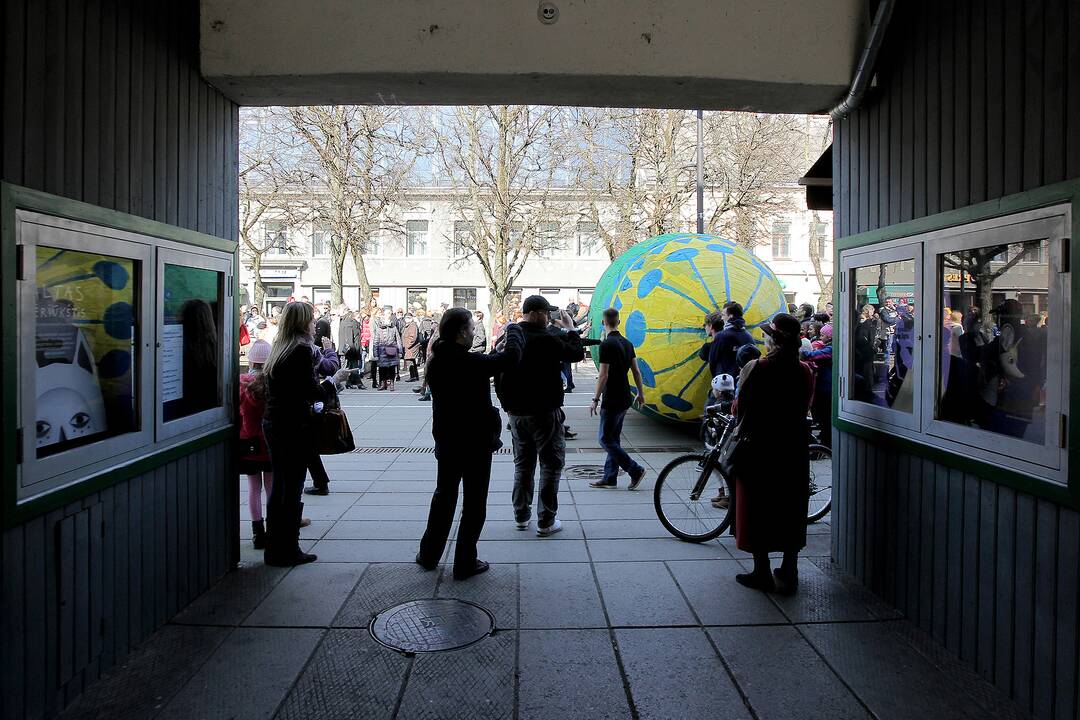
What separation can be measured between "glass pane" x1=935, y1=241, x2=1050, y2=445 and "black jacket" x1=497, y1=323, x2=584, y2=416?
106 inches

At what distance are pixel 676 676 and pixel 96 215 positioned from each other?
3.55 metres

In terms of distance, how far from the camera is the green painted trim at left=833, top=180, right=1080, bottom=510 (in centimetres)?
307

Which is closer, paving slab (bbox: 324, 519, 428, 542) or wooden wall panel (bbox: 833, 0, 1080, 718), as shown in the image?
wooden wall panel (bbox: 833, 0, 1080, 718)

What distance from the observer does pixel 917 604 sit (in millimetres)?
4293

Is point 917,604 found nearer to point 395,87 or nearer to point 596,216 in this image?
point 395,87

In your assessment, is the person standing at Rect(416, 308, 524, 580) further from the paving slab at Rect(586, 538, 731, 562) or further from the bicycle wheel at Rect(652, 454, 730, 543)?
the bicycle wheel at Rect(652, 454, 730, 543)

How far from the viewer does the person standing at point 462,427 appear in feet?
16.6

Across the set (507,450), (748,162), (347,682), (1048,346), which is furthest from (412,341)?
(1048,346)

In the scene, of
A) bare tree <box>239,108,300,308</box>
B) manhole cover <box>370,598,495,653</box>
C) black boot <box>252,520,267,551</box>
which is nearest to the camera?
manhole cover <box>370,598,495,653</box>

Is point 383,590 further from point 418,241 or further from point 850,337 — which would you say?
point 418,241

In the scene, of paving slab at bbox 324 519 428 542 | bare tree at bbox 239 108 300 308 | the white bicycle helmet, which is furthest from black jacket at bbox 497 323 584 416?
bare tree at bbox 239 108 300 308

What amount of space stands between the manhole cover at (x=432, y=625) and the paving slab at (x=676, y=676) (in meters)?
0.81

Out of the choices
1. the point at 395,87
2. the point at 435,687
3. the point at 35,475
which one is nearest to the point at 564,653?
the point at 435,687

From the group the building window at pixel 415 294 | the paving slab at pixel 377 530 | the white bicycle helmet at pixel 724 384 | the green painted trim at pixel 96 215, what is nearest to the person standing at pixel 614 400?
the white bicycle helmet at pixel 724 384
